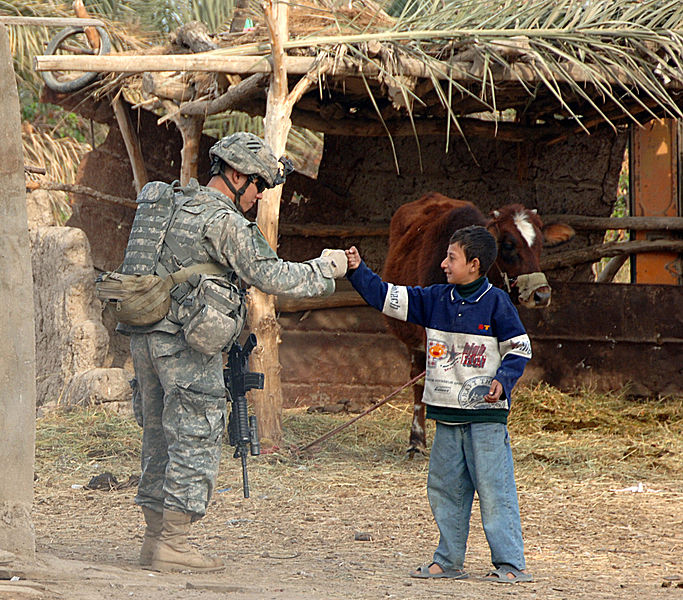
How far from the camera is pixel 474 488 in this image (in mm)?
4395

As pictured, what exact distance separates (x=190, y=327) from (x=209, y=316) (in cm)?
10

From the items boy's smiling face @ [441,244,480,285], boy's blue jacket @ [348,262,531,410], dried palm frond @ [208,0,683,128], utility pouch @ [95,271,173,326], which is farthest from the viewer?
dried palm frond @ [208,0,683,128]

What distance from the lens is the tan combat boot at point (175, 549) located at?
4191 mm

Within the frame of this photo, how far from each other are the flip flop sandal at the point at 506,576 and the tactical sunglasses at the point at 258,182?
205 centimetres

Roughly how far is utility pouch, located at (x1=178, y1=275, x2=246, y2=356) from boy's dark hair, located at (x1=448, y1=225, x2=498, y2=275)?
1088 mm

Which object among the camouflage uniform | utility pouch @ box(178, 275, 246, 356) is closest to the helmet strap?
the camouflage uniform

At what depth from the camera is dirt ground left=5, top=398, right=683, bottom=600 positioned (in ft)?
13.0

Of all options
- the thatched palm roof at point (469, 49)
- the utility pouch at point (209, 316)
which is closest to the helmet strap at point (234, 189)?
the utility pouch at point (209, 316)

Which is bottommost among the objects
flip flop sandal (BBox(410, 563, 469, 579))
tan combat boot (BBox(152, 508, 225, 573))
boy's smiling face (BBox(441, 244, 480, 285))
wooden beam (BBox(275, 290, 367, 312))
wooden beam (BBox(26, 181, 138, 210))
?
flip flop sandal (BBox(410, 563, 469, 579))

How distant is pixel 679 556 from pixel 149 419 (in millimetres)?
2755

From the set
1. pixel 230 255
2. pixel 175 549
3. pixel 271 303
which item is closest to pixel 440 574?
pixel 175 549

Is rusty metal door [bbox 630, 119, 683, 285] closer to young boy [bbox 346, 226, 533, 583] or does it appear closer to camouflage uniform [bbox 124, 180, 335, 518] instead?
young boy [bbox 346, 226, 533, 583]

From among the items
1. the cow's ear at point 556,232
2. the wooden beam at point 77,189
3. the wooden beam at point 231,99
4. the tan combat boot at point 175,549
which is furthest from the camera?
the wooden beam at point 77,189

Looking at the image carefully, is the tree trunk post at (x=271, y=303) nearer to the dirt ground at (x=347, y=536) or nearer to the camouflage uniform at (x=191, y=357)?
the dirt ground at (x=347, y=536)
